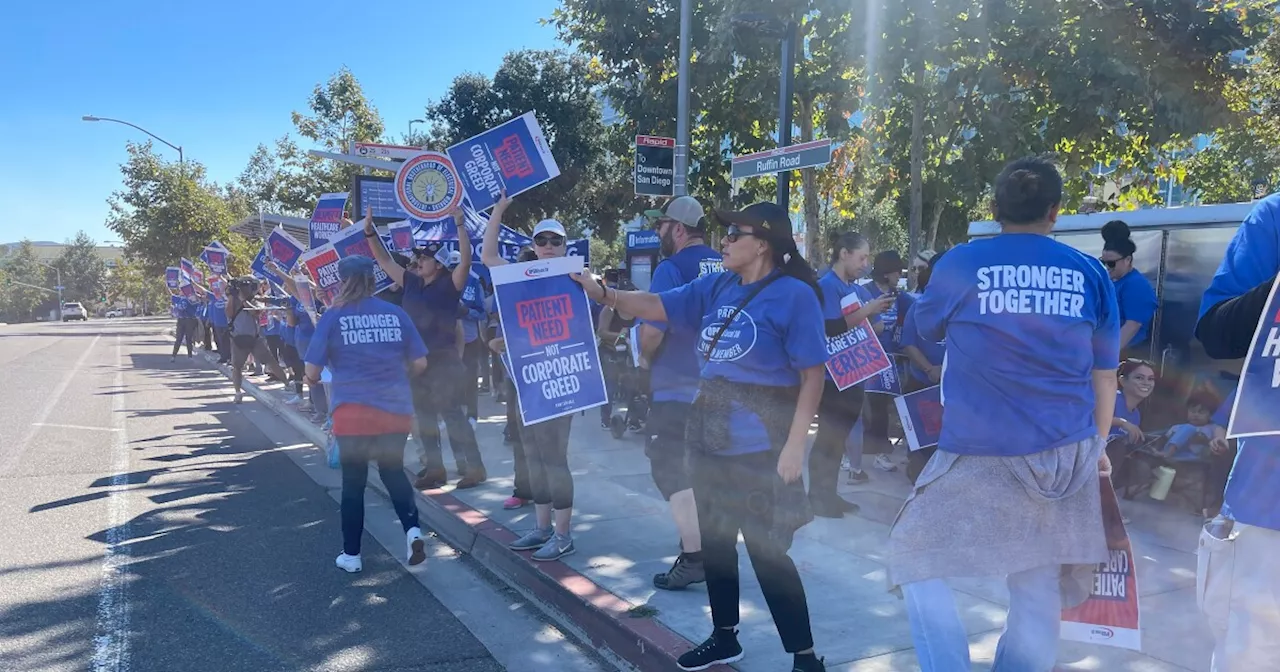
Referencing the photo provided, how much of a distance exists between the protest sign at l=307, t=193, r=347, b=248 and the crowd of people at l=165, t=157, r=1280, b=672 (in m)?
5.77

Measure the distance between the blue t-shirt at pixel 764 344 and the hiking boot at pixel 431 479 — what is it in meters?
4.49

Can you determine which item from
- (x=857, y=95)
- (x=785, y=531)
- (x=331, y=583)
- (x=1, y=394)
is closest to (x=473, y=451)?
(x=331, y=583)

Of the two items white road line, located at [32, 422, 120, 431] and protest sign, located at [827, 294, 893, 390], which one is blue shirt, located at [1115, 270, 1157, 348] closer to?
protest sign, located at [827, 294, 893, 390]

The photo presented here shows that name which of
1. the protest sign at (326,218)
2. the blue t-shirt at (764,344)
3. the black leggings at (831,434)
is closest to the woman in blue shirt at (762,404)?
the blue t-shirt at (764,344)

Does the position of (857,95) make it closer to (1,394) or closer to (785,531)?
(785,531)

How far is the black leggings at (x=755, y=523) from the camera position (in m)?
3.33

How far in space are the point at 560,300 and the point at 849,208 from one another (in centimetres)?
1485

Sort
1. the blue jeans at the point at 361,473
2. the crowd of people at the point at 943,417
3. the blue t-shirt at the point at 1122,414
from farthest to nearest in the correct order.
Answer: the blue t-shirt at the point at 1122,414 → the blue jeans at the point at 361,473 → the crowd of people at the point at 943,417

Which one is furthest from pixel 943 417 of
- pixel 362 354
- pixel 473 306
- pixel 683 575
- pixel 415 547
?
pixel 473 306

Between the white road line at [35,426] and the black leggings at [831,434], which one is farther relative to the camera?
the white road line at [35,426]

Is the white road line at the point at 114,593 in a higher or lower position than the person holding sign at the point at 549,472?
lower

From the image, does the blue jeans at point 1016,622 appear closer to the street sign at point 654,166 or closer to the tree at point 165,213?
the street sign at point 654,166

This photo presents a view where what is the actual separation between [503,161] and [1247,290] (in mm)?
4774

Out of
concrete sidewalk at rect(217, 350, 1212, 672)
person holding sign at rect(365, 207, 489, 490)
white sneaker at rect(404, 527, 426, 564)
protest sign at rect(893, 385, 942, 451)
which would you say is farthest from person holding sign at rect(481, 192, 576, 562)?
protest sign at rect(893, 385, 942, 451)
